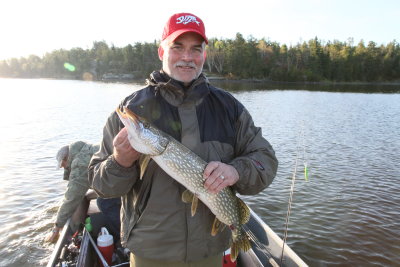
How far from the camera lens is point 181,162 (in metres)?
2.28

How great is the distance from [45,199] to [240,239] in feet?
27.7

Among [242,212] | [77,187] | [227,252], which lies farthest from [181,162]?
[77,187]

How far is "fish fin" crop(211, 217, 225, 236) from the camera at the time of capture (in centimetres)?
231

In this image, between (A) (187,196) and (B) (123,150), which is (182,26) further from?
(A) (187,196)

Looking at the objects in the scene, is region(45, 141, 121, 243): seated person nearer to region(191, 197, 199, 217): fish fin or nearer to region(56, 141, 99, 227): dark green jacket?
region(56, 141, 99, 227): dark green jacket

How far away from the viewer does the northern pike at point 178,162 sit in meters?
2.16

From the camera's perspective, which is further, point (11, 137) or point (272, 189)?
point (11, 137)

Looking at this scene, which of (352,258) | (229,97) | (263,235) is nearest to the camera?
(229,97)

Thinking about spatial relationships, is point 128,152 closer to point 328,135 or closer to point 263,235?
point 263,235

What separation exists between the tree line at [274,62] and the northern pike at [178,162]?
284 ft

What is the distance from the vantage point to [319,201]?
29.4 ft

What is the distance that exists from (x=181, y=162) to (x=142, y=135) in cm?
35

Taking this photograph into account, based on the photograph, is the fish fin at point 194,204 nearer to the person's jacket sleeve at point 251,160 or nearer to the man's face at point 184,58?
the person's jacket sleeve at point 251,160

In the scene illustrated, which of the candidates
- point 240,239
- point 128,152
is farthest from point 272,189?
point 128,152
